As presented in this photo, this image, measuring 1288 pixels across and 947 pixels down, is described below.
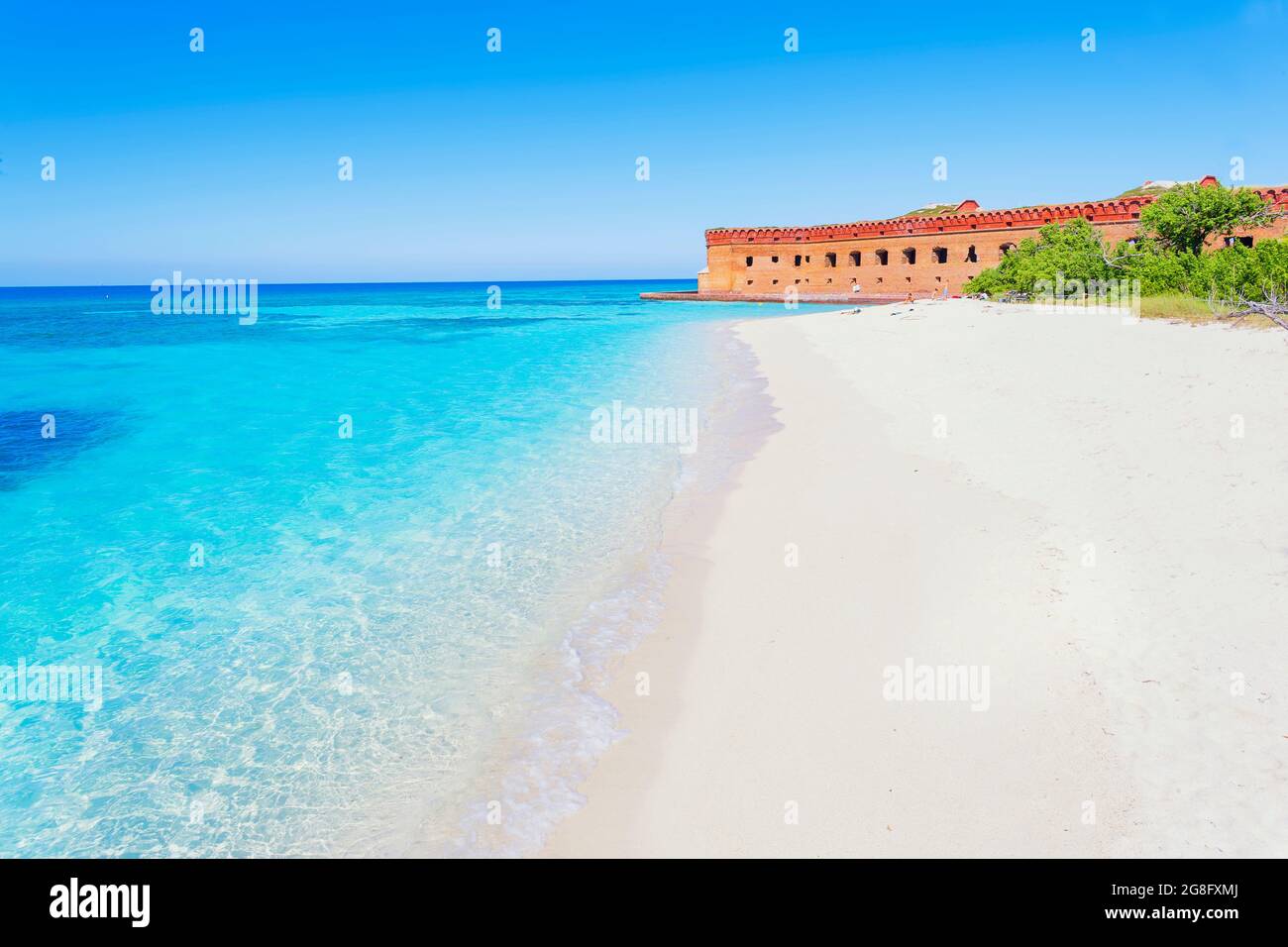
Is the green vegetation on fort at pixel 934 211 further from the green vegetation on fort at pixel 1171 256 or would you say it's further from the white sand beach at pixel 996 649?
the white sand beach at pixel 996 649

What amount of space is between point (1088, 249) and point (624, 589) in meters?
29.6

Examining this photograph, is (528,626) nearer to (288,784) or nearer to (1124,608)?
(288,784)

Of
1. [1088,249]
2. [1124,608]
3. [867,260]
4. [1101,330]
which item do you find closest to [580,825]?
[1124,608]

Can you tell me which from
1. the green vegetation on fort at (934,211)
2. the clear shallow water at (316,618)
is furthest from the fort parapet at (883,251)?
the clear shallow water at (316,618)

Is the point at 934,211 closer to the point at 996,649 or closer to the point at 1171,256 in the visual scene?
the point at 1171,256

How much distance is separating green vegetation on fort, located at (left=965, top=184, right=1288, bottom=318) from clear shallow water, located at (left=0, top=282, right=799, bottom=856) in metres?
14.0

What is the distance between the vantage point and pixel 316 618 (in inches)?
294

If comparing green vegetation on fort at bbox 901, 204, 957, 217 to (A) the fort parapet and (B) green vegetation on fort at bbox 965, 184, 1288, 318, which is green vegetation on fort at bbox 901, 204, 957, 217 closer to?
(A) the fort parapet

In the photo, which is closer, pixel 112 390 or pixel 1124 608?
pixel 1124 608

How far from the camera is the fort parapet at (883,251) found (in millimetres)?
49062

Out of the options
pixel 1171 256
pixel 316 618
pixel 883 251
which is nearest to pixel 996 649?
pixel 316 618

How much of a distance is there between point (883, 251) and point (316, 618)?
195 feet
